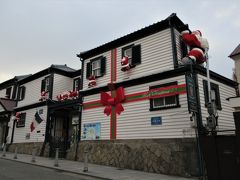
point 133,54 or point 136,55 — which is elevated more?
point 133,54

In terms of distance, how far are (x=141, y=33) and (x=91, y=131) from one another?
25.4 feet

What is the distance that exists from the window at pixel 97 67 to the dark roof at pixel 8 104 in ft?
40.7

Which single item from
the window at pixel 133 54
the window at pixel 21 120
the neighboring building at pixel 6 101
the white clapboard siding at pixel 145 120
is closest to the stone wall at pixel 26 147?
the window at pixel 21 120

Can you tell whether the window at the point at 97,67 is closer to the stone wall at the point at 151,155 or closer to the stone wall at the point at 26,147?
the stone wall at the point at 151,155

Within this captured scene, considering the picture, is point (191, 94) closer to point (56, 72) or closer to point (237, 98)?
point (237, 98)

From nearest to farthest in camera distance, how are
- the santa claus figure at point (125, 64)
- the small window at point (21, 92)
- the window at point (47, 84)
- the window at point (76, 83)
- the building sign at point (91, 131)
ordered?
the santa claus figure at point (125, 64)
the building sign at point (91, 131)
the window at point (47, 84)
the window at point (76, 83)
the small window at point (21, 92)

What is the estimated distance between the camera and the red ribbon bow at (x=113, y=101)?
14922 mm

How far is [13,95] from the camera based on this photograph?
2731cm

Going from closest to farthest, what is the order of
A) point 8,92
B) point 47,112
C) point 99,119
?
point 99,119 < point 47,112 < point 8,92

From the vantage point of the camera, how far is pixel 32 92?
2372cm

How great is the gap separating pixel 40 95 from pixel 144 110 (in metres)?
12.9

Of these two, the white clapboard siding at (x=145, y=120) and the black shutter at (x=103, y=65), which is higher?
the black shutter at (x=103, y=65)

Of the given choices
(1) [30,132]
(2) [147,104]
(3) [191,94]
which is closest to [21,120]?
(1) [30,132]

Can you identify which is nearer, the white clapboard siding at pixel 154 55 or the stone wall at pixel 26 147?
the white clapboard siding at pixel 154 55
